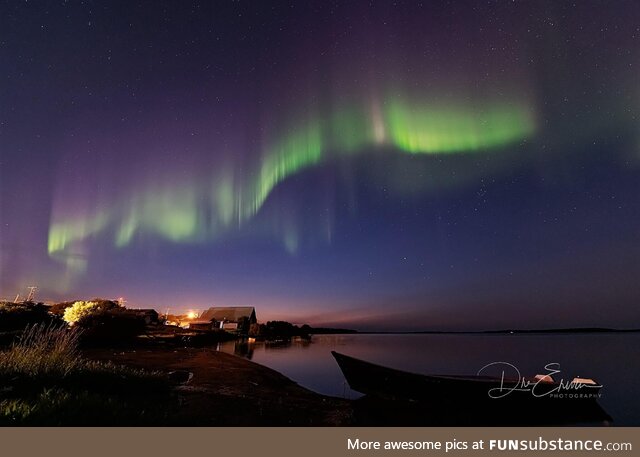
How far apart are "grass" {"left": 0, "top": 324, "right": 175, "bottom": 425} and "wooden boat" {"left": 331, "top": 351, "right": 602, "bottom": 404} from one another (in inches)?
428

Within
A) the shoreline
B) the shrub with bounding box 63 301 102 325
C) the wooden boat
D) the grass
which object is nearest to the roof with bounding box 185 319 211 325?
the shrub with bounding box 63 301 102 325

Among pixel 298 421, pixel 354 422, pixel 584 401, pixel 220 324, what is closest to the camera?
pixel 298 421

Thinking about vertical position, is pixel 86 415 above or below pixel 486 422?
above

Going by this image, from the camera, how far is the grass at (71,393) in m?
7.99

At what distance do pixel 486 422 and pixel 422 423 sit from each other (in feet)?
12.5

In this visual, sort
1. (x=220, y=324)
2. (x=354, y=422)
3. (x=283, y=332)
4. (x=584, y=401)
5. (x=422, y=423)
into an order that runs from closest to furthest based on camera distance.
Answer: (x=354, y=422) < (x=422, y=423) < (x=584, y=401) < (x=220, y=324) < (x=283, y=332)

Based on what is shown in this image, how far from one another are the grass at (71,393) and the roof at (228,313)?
81.0 meters

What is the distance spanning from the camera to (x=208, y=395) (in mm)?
13820

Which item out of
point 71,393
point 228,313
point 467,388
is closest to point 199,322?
point 228,313

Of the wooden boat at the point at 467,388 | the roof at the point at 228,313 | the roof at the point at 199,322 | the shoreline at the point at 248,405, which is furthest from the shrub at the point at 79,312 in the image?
the roof at the point at 228,313

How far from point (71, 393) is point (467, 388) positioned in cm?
1633

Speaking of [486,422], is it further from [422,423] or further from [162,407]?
[162,407]

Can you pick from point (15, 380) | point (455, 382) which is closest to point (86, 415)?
point (15, 380)

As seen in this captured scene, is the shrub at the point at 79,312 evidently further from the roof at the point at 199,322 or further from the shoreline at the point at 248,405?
the roof at the point at 199,322
